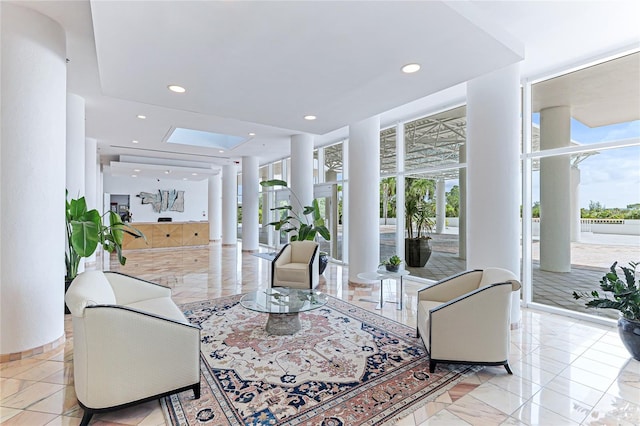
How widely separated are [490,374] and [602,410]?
746mm

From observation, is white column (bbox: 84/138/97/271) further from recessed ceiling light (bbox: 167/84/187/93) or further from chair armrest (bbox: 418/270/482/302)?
chair armrest (bbox: 418/270/482/302)

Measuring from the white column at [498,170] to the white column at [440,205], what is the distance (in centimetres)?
248

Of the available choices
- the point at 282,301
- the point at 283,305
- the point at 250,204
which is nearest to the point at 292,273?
the point at 282,301

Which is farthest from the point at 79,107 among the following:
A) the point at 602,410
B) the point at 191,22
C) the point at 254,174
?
the point at 602,410

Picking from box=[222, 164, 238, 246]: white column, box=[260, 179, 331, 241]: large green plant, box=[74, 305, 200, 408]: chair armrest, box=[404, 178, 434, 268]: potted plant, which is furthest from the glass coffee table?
box=[222, 164, 238, 246]: white column

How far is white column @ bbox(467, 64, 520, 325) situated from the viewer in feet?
12.9

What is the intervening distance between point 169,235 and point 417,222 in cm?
926

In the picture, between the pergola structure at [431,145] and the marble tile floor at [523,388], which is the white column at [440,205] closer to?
the pergola structure at [431,145]

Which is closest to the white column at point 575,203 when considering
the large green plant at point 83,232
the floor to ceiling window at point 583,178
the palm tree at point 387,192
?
the floor to ceiling window at point 583,178

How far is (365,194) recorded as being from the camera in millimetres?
6156

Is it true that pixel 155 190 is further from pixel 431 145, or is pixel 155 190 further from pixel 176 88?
pixel 431 145

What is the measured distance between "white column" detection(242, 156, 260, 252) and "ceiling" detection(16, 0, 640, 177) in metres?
6.08

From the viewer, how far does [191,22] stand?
2549mm

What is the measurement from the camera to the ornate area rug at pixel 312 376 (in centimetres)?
226
